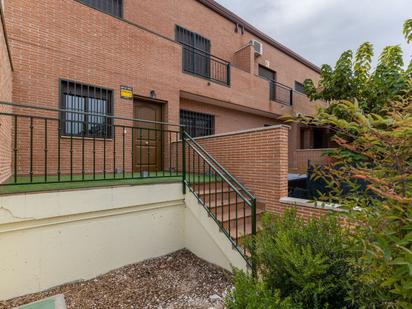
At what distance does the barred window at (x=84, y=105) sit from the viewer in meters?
5.26

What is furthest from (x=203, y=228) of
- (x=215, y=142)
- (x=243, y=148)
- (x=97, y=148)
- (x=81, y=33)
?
(x=81, y=33)

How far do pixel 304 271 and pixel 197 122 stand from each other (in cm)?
739

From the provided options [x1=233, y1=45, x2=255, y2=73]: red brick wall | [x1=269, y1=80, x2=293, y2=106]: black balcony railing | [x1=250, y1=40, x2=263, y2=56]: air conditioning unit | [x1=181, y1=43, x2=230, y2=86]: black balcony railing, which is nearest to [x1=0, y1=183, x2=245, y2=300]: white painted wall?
[x1=181, y1=43, x2=230, y2=86]: black balcony railing

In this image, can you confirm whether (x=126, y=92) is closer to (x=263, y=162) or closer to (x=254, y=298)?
(x=263, y=162)

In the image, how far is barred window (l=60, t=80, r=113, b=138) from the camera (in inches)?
207

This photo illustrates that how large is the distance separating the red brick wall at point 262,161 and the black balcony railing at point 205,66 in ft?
12.7

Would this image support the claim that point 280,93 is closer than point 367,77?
No

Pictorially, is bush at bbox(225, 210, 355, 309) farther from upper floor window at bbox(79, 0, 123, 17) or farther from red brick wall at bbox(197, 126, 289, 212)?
upper floor window at bbox(79, 0, 123, 17)

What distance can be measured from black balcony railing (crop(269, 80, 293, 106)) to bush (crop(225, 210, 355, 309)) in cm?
1004

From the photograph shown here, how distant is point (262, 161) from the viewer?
4758mm

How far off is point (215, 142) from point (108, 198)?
125 inches

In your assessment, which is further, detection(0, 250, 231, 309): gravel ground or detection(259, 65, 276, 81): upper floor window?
detection(259, 65, 276, 81): upper floor window

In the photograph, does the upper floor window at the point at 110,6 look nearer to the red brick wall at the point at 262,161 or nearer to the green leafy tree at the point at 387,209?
the red brick wall at the point at 262,161

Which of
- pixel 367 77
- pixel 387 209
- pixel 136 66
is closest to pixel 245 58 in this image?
pixel 367 77
